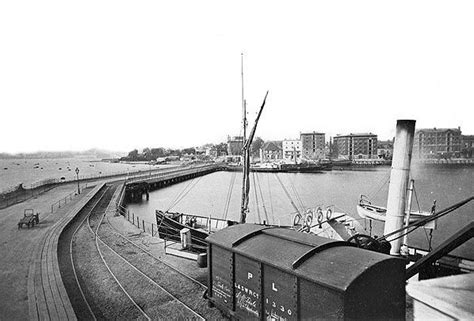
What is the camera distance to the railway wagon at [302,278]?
5273 mm

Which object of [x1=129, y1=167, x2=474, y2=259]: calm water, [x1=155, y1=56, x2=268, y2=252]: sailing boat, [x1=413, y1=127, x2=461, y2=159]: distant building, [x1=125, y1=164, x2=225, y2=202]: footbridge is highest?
[x1=413, y1=127, x2=461, y2=159]: distant building

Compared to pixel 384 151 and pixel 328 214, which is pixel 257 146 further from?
pixel 328 214

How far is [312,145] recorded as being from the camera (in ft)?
409

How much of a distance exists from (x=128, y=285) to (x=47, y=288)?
2.92 meters

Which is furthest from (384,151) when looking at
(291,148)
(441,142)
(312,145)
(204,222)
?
(204,222)

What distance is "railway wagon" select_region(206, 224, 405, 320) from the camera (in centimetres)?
527

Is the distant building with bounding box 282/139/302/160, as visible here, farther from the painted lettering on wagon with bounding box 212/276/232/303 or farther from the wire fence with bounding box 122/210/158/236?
the painted lettering on wagon with bounding box 212/276/232/303

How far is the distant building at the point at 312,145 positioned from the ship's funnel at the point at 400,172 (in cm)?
11625

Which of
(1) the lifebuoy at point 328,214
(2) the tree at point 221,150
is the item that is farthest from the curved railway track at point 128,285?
(2) the tree at point 221,150

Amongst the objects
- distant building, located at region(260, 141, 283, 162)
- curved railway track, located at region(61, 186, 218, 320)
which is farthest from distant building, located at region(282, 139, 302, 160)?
curved railway track, located at region(61, 186, 218, 320)

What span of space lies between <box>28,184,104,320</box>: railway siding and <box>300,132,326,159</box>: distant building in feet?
383

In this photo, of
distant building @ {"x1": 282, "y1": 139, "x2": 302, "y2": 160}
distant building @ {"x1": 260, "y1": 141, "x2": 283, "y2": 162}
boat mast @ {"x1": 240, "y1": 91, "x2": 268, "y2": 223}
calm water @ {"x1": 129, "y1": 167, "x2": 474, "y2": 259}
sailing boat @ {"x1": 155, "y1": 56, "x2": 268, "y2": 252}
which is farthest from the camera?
distant building @ {"x1": 260, "y1": 141, "x2": 283, "y2": 162}

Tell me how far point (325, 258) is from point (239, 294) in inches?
117

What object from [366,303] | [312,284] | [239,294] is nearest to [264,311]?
[239,294]
